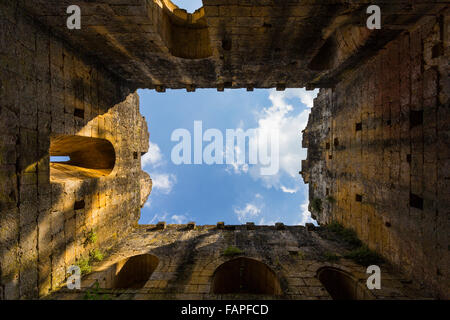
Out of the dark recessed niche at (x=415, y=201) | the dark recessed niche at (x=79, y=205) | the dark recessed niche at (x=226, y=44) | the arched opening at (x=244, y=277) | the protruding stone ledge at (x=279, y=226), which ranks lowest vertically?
the arched opening at (x=244, y=277)

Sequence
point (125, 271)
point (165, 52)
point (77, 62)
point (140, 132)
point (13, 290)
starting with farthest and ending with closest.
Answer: point (140, 132) → point (125, 271) → point (165, 52) → point (77, 62) → point (13, 290)

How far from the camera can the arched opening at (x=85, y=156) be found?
258 inches

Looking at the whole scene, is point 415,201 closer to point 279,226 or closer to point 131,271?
point 279,226

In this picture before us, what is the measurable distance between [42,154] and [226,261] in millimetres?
6240

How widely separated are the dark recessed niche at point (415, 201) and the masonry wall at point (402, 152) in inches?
1.1

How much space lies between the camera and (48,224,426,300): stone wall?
16.4 feet

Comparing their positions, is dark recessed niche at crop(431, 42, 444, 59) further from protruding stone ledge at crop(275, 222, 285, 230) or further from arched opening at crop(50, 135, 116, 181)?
arched opening at crop(50, 135, 116, 181)

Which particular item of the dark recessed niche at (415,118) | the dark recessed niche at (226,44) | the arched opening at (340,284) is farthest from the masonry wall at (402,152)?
the dark recessed niche at (226,44)

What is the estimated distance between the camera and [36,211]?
14.0 ft

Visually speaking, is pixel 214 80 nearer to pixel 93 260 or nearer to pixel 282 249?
pixel 282 249

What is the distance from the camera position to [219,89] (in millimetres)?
8695

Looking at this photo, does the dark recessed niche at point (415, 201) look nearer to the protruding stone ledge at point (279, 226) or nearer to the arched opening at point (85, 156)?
the protruding stone ledge at point (279, 226)
